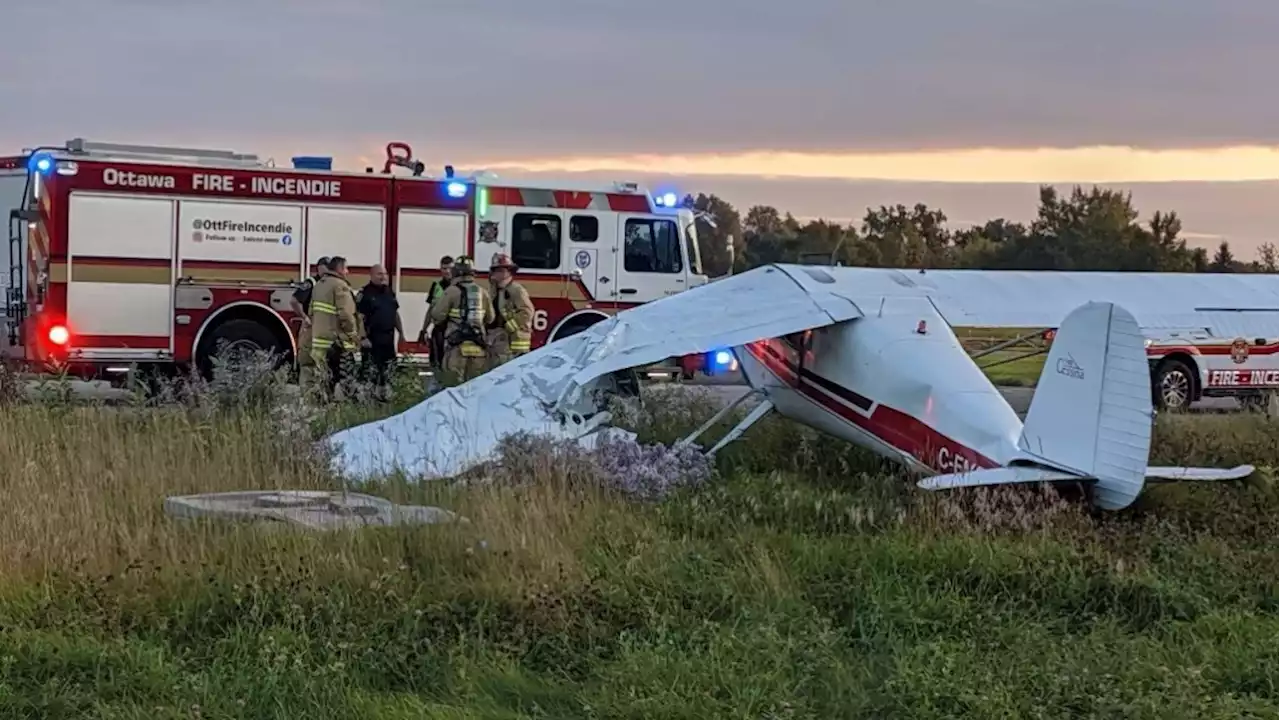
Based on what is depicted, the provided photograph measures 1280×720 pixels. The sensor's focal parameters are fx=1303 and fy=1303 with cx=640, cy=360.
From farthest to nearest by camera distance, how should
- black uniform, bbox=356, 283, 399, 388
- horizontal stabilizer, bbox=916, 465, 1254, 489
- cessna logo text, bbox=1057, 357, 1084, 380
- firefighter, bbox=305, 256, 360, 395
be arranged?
black uniform, bbox=356, 283, 399, 388, firefighter, bbox=305, 256, 360, 395, cessna logo text, bbox=1057, 357, 1084, 380, horizontal stabilizer, bbox=916, 465, 1254, 489

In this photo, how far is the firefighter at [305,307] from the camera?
13.4 meters

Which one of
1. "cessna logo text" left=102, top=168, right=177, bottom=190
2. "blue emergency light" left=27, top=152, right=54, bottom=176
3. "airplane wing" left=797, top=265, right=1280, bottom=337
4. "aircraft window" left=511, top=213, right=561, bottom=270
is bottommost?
"airplane wing" left=797, top=265, right=1280, bottom=337

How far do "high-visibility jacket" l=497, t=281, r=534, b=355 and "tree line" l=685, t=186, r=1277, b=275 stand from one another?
31290 mm

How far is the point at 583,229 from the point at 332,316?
5539 millimetres

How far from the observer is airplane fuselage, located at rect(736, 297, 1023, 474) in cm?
771

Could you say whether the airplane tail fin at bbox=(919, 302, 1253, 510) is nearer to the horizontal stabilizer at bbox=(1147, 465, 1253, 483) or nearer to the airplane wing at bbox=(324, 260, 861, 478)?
the horizontal stabilizer at bbox=(1147, 465, 1253, 483)

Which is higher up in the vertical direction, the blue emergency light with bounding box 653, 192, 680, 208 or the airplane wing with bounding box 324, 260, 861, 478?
the blue emergency light with bounding box 653, 192, 680, 208

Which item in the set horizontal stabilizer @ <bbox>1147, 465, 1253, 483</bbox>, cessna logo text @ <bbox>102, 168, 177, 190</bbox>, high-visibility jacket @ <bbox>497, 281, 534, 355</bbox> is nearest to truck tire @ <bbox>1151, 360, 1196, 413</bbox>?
high-visibility jacket @ <bbox>497, 281, 534, 355</bbox>

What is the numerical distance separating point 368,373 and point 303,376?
62.6 inches

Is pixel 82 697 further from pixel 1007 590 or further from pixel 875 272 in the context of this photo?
A: pixel 875 272

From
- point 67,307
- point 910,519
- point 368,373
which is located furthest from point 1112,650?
point 67,307

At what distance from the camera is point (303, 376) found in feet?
34.7

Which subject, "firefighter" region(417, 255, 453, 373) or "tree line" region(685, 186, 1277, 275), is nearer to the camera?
"firefighter" region(417, 255, 453, 373)

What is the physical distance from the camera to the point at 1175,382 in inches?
698
